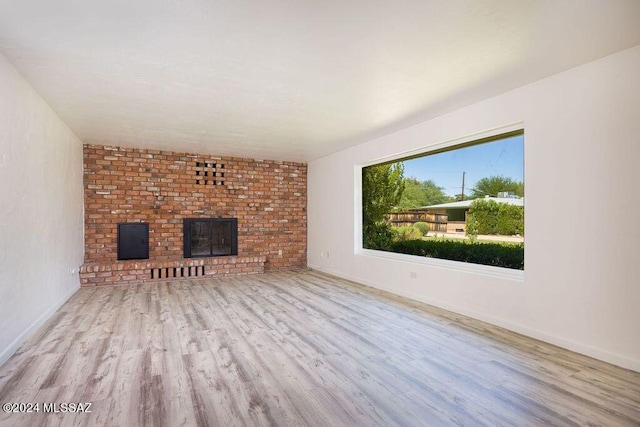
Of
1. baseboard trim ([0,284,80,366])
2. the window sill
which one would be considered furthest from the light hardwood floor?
the window sill

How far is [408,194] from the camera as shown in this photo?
5371 mm

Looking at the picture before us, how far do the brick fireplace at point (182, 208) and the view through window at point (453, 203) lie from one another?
86.7 inches

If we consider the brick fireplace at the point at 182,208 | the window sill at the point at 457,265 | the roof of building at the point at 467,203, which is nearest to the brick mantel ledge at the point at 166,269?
the brick fireplace at the point at 182,208

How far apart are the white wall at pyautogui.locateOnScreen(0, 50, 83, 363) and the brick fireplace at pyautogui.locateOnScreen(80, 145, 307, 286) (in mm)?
1141

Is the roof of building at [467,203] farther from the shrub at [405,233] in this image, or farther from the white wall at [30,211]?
the white wall at [30,211]

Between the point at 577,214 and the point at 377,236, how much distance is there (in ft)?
10.6

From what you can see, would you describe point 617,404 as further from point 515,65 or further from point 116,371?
Result: point 116,371

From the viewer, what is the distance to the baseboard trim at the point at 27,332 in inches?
105

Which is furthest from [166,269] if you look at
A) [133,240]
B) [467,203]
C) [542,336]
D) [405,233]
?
[542,336]

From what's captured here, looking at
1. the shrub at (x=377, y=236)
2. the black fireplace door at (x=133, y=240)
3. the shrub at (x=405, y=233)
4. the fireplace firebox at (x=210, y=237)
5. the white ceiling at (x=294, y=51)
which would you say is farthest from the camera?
the fireplace firebox at (x=210, y=237)

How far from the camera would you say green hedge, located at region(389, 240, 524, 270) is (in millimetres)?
3672

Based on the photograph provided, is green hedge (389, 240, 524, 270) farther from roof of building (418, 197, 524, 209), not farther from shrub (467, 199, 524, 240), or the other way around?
roof of building (418, 197, 524, 209)

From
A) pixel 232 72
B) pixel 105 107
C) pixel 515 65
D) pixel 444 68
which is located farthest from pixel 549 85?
pixel 105 107

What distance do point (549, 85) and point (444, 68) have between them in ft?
3.43
